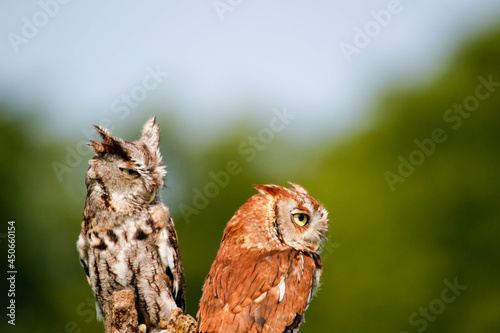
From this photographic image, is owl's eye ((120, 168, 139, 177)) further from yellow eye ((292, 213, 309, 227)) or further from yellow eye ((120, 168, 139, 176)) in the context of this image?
yellow eye ((292, 213, 309, 227))

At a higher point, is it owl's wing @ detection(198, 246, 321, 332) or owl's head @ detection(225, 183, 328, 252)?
owl's head @ detection(225, 183, 328, 252)

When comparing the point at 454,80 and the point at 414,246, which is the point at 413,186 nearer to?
the point at 414,246

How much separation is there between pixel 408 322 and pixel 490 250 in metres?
3.69

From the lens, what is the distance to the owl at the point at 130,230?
17.1 ft

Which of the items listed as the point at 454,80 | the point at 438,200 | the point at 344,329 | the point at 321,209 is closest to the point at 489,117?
the point at 454,80

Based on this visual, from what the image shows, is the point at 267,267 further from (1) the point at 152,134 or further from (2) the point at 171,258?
(1) the point at 152,134

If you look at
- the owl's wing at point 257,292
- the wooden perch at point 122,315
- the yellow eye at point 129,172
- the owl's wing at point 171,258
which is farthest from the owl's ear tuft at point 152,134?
the wooden perch at point 122,315

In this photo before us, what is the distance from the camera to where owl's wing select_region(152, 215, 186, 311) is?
5340 millimetres

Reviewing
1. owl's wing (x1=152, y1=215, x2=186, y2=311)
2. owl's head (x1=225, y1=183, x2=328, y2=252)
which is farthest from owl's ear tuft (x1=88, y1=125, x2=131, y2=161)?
owl's head (x1=225, y1=183, x2=328, y2=252)

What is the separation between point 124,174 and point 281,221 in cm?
144

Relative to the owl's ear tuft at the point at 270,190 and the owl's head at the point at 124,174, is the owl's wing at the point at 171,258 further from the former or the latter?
the owl's ear tuft at the point at 270,190

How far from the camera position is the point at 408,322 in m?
Result: 15.1

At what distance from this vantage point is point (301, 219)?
4.83 m

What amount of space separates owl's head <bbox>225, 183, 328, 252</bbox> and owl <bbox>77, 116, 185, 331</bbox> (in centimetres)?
88
